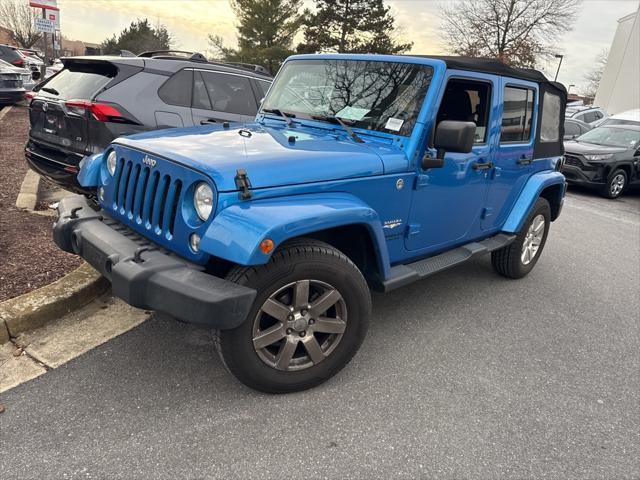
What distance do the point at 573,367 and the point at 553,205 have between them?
223 cm

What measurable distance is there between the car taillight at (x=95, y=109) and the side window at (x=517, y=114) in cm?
364

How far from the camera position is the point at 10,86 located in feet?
40.8

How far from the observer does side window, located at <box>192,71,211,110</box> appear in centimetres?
555

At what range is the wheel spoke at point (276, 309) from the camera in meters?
2.50

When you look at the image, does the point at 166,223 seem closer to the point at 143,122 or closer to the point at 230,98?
the point at 143,122

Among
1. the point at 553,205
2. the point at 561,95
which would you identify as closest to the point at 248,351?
the point at 553,205

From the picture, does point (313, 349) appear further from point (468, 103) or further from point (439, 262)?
point (468, 103)

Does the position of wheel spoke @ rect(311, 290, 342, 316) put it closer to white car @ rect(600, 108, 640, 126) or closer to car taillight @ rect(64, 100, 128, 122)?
car taillight @ rect(64, 100, 128, 122)

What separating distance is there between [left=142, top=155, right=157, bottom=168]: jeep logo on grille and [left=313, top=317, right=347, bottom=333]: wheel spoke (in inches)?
49.9

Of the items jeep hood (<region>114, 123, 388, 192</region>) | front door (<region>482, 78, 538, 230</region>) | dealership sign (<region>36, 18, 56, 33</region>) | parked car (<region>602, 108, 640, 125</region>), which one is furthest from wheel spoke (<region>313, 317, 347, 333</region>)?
dealership sign (<region>36, 18, 56, 33</region>)

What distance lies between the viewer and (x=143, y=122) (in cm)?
498

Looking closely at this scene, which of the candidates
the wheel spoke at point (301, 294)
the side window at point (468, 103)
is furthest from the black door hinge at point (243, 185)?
the side window at point (468, 103)

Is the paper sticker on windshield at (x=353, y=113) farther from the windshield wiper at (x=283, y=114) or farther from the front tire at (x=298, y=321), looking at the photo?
the front tire at (x=298, y=321)

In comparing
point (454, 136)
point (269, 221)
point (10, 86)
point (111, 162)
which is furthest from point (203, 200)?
point (10, 86)
